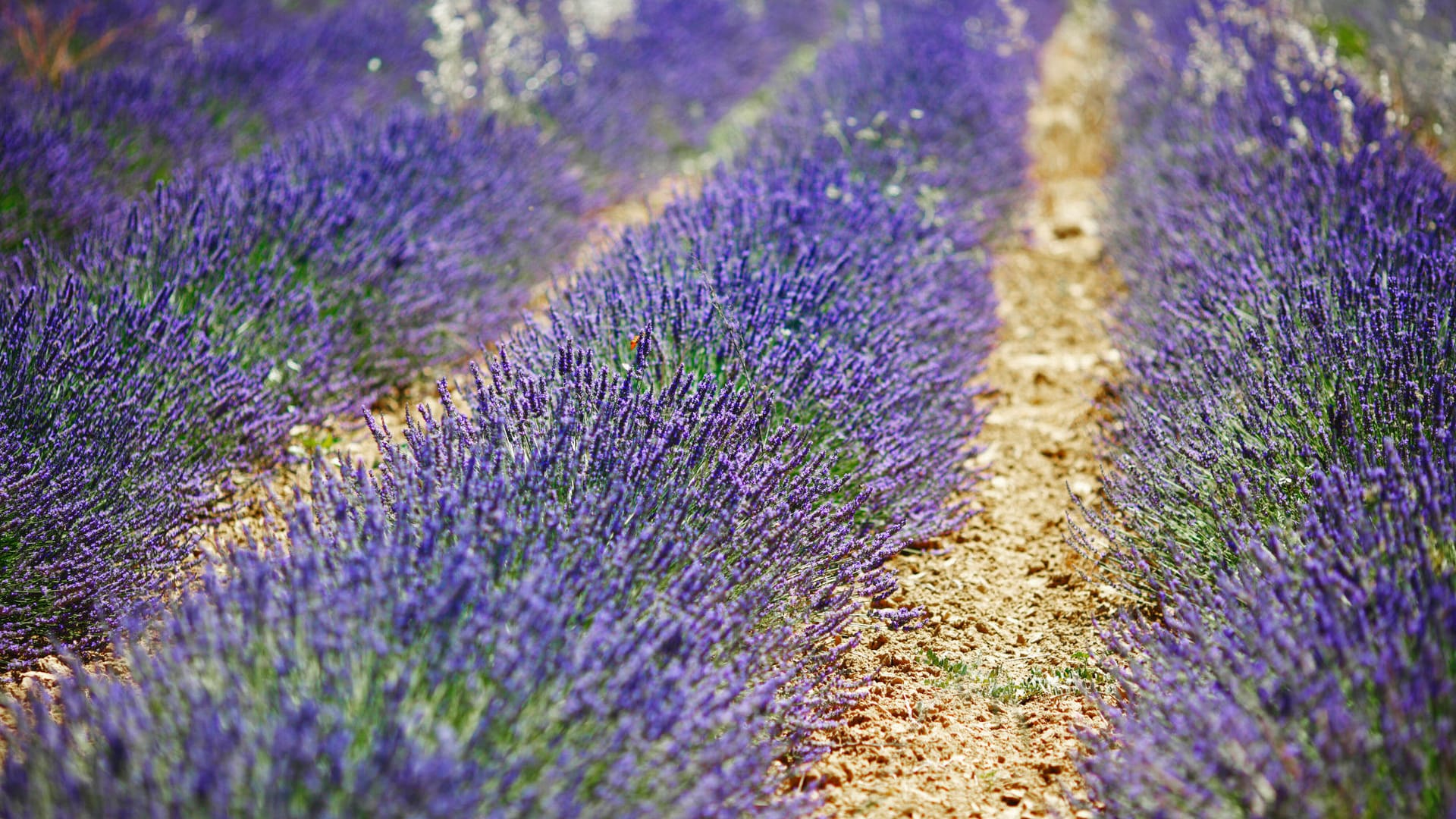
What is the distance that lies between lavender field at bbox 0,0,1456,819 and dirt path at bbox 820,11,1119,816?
0.01 meters

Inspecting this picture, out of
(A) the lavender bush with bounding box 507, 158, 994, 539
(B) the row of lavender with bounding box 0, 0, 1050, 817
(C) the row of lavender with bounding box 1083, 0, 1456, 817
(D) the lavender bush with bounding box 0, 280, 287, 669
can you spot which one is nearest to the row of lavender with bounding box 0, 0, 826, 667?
(D) the lavender bush with bounding box 0, 280, 287, 669

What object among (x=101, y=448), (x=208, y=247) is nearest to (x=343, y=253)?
(x=208, y=247)

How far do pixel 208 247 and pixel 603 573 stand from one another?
6.14 feet

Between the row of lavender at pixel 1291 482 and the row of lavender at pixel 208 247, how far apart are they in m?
2.12

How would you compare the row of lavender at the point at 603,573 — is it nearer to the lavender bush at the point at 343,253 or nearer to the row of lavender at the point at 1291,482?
the row of lavender at the point at 1291,482

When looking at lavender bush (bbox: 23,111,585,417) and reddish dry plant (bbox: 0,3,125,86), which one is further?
reddish dry plant (bbox: 0,3,125,86)

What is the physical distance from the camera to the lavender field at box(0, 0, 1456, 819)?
1.41 m

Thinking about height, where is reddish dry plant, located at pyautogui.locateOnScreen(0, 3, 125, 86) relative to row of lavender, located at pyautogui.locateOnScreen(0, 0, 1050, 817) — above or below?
above

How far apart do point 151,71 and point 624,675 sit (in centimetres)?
422

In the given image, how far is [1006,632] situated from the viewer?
7.68 ft

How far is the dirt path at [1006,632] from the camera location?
1.87 m

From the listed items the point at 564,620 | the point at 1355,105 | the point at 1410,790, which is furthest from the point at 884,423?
the point at 1355,105

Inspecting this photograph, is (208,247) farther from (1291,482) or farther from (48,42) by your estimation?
(1291,482)

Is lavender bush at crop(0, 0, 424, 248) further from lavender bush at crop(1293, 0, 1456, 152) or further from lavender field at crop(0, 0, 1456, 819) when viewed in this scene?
lavender bush at crop(1293, 0, 1456, 152)
